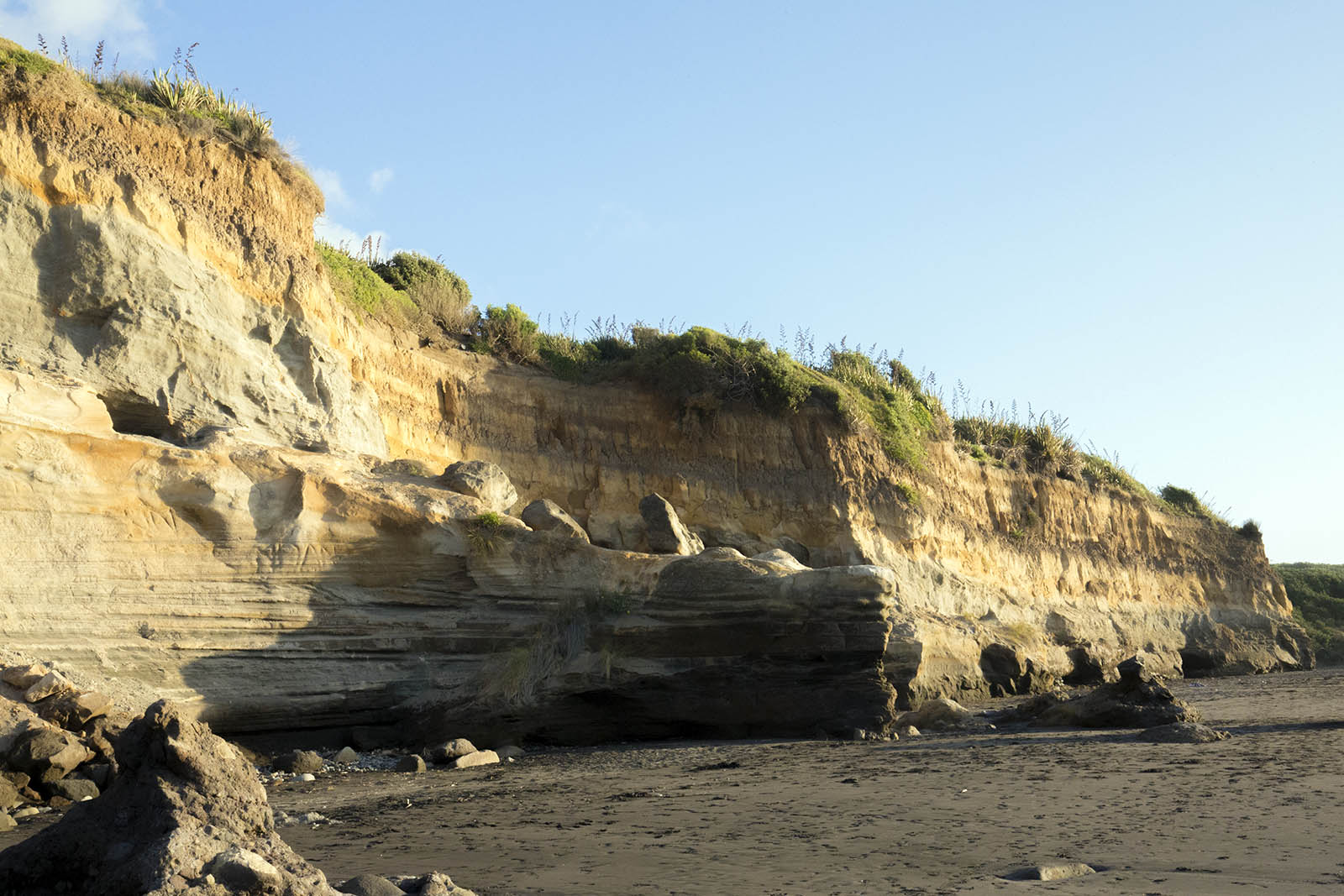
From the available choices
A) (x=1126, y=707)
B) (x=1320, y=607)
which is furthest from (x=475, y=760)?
(x=1320, y=607)

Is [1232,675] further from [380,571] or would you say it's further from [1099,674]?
[380,571]

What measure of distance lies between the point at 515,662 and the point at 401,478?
263 cm

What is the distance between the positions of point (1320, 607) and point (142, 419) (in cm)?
4116

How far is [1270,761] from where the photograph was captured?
8641 millimetres

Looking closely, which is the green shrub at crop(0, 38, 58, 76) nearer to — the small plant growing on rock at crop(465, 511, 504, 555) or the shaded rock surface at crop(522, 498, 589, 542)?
the small plant growing on rock at crop(465, 511, 504, 555)

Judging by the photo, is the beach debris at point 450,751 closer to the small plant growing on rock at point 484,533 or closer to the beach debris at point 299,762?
the beach debris at point 299,762

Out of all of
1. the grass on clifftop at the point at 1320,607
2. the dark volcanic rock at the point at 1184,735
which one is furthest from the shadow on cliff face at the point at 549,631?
the grass on clifftop at the point at 1320,607

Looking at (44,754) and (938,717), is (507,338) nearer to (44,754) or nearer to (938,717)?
(938,717)

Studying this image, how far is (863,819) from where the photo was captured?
22.7ft

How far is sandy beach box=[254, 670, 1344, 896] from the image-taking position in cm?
525

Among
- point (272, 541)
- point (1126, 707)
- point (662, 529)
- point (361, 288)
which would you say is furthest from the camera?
point (361, 288)

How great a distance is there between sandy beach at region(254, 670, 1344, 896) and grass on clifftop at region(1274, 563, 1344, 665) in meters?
27.9

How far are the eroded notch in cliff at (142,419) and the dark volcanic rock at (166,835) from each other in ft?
24.7

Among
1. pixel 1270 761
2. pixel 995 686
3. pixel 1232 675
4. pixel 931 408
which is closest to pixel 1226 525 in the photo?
pixel 1232 675
